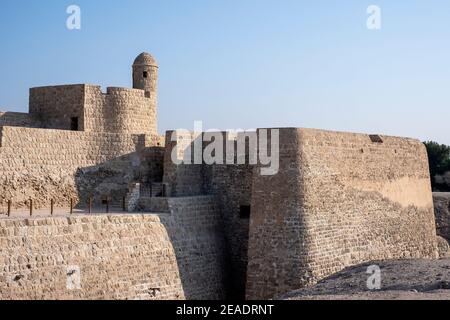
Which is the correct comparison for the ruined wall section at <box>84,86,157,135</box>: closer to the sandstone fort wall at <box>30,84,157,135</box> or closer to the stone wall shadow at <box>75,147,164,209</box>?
the sandstone fort wall at <box>30,84,157,135</box>

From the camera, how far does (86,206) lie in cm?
1634

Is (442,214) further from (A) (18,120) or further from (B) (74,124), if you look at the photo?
(A) (18,120)

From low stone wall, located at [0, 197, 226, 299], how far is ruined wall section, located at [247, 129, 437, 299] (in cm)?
145

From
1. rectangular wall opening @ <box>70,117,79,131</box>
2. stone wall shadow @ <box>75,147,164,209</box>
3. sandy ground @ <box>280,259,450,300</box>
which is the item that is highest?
rectangular wall opening @ <box>70,117,79,131</box>

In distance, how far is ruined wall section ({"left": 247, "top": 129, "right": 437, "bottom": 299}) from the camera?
582 inches

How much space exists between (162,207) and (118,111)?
14.4 ft

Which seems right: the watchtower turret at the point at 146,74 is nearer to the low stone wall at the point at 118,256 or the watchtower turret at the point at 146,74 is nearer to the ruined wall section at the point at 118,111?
the ruined wall section at the point at 118,111

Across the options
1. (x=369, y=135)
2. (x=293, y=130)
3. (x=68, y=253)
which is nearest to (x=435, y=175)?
(x=369, y=135)

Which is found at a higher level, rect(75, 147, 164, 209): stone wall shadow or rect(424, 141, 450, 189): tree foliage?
rect(424, 141, 450, 189): tree foliage

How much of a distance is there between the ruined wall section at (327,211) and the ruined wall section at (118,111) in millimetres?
5183

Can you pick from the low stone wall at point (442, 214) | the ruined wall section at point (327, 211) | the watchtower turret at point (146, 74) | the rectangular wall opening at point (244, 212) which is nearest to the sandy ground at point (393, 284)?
the ruined wall section at point (327, 211)

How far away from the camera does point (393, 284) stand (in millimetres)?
12852

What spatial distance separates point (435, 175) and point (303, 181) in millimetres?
28914

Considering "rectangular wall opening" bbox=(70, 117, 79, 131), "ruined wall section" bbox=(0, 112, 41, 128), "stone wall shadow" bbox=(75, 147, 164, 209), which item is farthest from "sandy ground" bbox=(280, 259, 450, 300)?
"ruined wall section" bbox=(0, 112, 41, 128)
